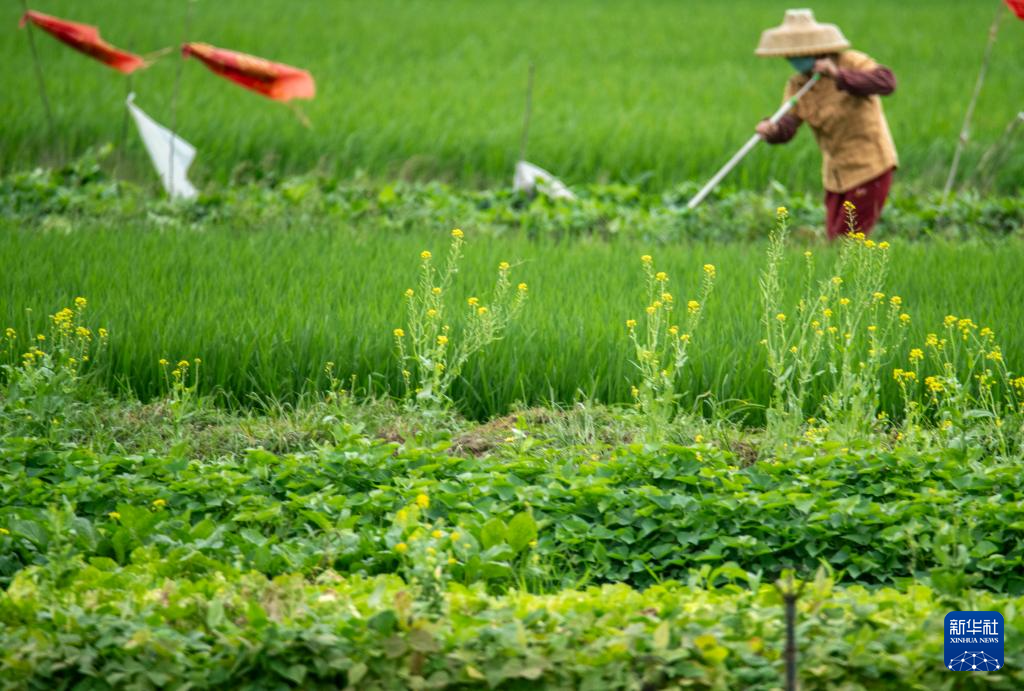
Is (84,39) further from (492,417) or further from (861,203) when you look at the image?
(861,203)

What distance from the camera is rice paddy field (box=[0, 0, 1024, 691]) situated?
270 cm

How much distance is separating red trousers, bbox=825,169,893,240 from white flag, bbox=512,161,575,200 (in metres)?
1.67

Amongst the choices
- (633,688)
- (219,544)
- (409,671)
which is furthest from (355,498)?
(633,688)

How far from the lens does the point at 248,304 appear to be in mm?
5336

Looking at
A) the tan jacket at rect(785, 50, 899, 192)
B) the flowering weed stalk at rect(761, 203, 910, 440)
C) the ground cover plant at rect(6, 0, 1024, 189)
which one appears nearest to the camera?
the flowering weed stalk at rect(761, 203, 910, 440)

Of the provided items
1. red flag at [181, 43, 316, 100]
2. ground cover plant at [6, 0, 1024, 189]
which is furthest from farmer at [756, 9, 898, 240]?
red flag at [181, 43, 316, 100]

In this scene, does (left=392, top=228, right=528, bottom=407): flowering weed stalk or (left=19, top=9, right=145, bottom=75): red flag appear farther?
(left=19, top=9, right=145, bottom=75): red flag

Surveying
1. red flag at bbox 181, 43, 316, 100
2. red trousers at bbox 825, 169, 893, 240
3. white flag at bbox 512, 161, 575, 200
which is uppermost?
red flag at bbox 181, 43, 316, 100

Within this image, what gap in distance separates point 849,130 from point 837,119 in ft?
0.30

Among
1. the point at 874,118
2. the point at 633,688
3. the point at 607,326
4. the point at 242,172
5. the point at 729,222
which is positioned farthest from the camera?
the point at 242,172

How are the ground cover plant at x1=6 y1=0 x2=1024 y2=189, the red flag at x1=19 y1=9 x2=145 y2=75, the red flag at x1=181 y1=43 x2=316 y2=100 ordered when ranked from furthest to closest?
the ground cover plant at x1=6 y1=0 x2=1024 y2=189 → the red flag at x1=19 y1=9 x2=145 y2=75 → the red flag at x1=181 y1=43 x2=316 y2=100

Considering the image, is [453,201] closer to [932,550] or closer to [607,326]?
[607,326]

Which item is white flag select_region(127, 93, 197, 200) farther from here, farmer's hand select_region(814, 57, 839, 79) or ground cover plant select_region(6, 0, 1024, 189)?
farmer's hand select_region(814, 57, 839, 79)

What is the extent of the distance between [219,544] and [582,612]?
1083 mm
